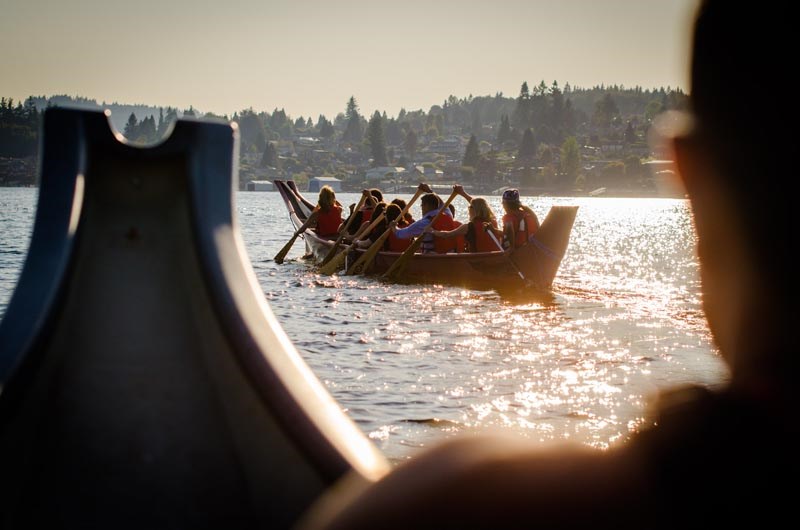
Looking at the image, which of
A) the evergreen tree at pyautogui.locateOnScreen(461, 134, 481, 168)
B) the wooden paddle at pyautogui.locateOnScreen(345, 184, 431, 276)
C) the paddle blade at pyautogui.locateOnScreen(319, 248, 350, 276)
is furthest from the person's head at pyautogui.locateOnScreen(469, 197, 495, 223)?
the evergreen tree at pyautogui.locateOnScreen(461, 134, 481, 168)

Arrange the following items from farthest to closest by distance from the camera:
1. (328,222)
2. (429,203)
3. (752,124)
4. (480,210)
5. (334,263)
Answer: (328,222)
(334,263)
(429,203)
(480,210)
(752,124)

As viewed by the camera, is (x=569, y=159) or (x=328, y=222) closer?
(x=328, y=222)

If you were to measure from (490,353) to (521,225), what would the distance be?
17.3 ft

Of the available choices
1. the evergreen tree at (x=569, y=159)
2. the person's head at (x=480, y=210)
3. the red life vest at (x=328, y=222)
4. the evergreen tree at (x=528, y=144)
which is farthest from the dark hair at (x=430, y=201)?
the evergreen tree at (x=528, y=144)

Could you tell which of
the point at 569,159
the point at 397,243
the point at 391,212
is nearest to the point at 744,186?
the point at 397,243

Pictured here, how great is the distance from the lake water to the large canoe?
28 centimetres

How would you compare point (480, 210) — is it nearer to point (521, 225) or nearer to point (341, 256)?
point (521, 225)

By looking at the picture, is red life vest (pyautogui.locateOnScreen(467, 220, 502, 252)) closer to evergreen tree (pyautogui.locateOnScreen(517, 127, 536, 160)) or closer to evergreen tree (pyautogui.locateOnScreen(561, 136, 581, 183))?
evergreen tree (pyautogui.locateOnScreen(561, 136, 581, 183))

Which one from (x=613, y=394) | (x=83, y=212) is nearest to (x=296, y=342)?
(x=613, y=394)

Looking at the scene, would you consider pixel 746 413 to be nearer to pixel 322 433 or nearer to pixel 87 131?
pixel 322 433

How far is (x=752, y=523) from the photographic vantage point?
0.68 metres

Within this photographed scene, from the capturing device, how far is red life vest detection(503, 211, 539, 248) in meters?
14.9

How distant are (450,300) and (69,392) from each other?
493 inches

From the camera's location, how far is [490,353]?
10086mm
